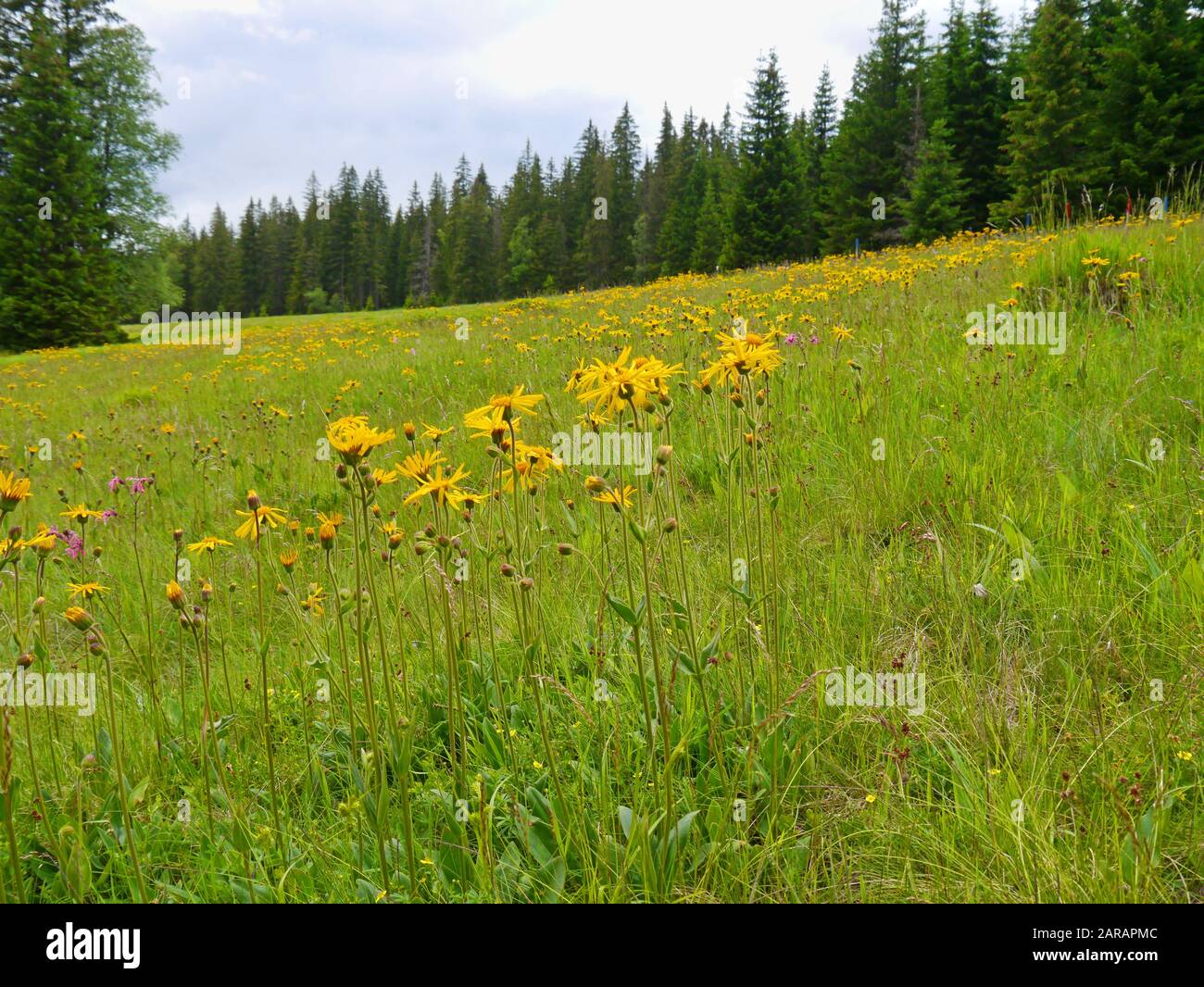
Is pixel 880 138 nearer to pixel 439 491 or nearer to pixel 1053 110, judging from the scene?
pixel 1053 110

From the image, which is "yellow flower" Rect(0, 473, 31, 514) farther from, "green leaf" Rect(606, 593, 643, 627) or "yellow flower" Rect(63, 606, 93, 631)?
"green leaf" Rect(606, 593, 643, 627)

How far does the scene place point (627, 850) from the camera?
1.20 m

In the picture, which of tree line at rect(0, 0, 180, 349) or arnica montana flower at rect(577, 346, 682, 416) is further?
tree line at rect(0, 0, 180, 349)

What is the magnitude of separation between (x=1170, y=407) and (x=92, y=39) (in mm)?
36082

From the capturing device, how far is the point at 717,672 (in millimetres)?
1778

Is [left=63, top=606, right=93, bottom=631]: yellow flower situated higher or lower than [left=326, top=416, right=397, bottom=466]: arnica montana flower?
lower

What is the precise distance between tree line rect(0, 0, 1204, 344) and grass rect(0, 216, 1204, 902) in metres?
4.21

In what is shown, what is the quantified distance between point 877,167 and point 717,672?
32605mm

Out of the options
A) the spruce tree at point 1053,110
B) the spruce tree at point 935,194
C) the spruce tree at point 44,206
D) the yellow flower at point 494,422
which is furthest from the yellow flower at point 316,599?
the spruce tree at point 44,206

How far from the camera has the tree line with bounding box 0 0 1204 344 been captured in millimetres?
19844

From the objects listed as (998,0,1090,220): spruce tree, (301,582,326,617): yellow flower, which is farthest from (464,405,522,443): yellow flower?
(998,0,1090,220): spruce tree

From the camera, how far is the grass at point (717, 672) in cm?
125

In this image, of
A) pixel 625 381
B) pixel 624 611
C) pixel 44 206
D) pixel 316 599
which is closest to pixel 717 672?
pixel 624 611

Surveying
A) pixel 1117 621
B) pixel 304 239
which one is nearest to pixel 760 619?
pixel 1117 621
